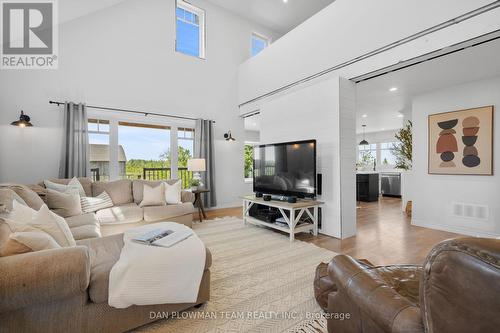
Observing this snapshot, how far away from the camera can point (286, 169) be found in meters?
3.83

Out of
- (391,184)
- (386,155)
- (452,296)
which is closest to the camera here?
(452,296)

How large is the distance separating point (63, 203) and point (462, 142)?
19.7 ft

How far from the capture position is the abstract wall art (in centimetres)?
349

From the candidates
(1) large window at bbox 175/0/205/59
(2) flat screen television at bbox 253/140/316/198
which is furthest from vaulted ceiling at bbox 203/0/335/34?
(2) flat screen television at bbox 253/140/316/198

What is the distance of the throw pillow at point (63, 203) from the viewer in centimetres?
300

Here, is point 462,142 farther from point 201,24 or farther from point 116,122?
point 116,122

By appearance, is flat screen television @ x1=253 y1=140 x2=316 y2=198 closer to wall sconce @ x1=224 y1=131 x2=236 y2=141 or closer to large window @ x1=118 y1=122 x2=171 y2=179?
A: wall sconce @ x1=224 y1=131 x2=236 y2=141

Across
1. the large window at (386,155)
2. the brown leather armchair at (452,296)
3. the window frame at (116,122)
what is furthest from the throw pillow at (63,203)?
the large window at (386,155)

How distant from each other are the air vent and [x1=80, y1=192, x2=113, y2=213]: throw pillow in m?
5.59

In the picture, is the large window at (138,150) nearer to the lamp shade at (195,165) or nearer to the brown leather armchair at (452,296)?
the lamp shade at (195,165)

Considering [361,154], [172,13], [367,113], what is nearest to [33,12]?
[172,13]

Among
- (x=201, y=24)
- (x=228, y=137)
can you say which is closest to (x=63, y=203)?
(x=228, y=137)

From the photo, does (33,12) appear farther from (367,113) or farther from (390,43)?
(367,113)

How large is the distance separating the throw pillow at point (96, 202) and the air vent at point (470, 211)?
5590mm
